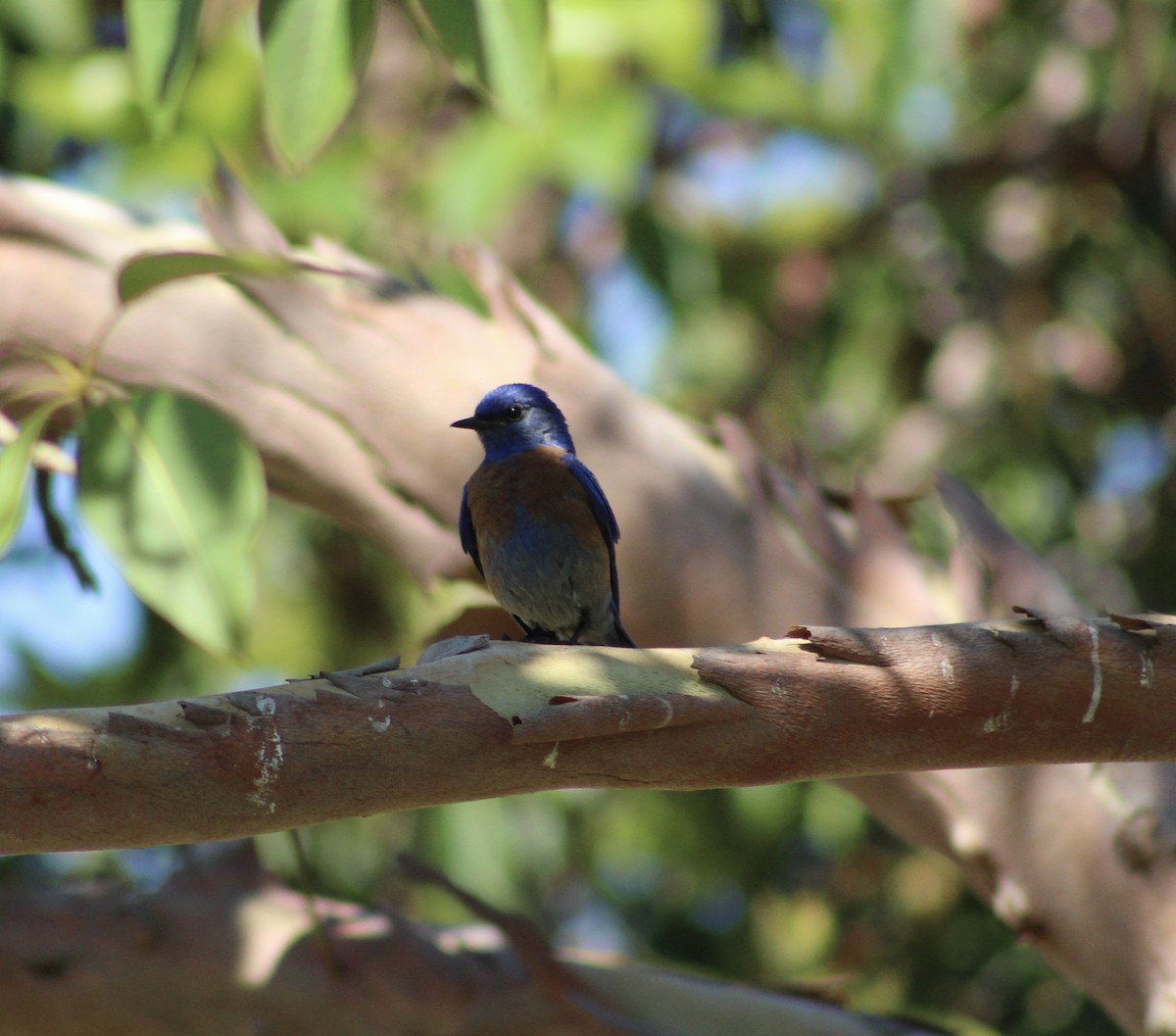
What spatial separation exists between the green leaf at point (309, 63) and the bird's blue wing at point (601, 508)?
41.7 inches

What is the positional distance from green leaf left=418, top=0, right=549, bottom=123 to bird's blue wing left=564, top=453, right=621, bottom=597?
0.92 m

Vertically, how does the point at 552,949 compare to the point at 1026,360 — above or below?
below

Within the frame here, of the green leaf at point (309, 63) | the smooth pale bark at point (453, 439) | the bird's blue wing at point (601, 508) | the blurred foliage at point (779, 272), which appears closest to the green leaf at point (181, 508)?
the green leaf at point (309, 63)

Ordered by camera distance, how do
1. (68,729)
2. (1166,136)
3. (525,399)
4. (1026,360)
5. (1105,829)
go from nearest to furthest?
1. (68,729)
2. (1105,829)
3. (525,399)
4. (1166,136)
5. (1026,360)

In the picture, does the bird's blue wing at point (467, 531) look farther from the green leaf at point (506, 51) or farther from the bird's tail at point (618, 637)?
the green leaf at point (506, 51)

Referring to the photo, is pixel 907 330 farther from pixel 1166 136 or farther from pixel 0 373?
pixel 0 373

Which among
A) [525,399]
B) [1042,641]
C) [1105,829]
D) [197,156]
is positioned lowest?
[1105,829]

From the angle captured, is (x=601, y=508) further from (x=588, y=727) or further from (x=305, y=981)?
(x=588, y=727)

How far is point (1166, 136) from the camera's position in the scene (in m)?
5.70

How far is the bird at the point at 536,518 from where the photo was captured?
3252mm

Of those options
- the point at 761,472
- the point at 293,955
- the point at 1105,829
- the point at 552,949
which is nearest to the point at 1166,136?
the point at 761,472

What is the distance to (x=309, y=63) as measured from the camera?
2373 millimetres

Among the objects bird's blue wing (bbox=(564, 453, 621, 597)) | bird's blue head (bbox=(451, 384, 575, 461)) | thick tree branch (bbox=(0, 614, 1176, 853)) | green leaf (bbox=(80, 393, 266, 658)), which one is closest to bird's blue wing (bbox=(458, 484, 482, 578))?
bird's blue head (bbox=(451, 384, 575, 461))

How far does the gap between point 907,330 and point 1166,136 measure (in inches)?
52.3
